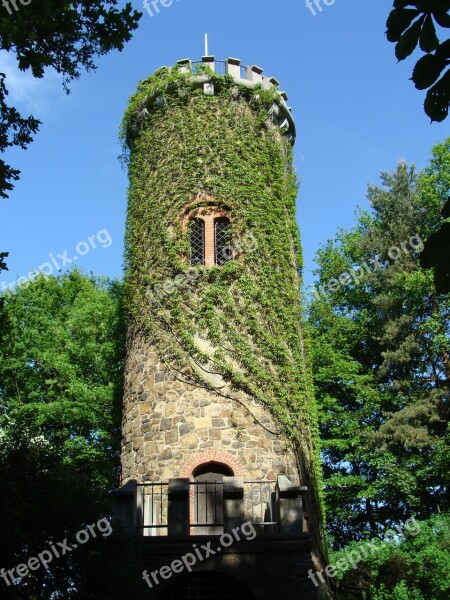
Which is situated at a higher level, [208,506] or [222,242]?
[222,242]

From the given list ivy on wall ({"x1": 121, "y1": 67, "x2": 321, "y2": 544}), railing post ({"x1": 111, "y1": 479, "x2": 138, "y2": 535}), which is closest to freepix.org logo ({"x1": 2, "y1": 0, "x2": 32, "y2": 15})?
ivy on wall ({"x1": 121, "y1": 67, "x2": 321, "y2": 544})

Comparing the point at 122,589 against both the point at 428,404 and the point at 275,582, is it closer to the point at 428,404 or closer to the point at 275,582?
the point at 275,582

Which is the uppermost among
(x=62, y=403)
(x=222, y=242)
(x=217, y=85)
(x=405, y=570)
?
(x=217, y=85)

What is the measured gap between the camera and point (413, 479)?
17.2m

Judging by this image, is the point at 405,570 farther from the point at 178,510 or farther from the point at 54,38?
the point at 54,38

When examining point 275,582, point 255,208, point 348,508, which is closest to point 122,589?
point 275,582

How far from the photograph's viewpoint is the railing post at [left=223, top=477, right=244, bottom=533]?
8.95 m

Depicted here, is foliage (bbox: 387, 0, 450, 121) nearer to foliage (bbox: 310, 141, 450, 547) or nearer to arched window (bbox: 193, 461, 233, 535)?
arched window (bbox: 193, 461, 233, 535)

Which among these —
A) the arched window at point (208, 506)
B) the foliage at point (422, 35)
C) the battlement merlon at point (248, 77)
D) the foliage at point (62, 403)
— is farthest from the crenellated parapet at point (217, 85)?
the foliage at point (422, 35)

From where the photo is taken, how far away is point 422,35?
2.75 m

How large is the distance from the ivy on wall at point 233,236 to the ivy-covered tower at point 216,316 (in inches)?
1.1

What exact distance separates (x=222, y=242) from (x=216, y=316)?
1.81 m

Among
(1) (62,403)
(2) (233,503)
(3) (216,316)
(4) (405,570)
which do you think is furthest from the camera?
(1) (62,403)

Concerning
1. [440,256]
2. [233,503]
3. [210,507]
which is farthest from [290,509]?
[440,256]
